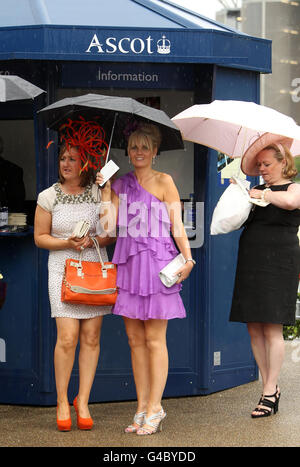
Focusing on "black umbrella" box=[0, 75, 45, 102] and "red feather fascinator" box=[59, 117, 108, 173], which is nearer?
"black umbrella" box=[0, 75, 45, 102]

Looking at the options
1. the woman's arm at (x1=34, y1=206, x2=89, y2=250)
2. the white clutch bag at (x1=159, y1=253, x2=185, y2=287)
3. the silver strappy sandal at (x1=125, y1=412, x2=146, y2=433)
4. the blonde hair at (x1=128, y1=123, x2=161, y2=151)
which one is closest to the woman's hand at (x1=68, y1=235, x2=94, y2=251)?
the woman's arm at (x1=34, y1=206, x2=89, y2=250)

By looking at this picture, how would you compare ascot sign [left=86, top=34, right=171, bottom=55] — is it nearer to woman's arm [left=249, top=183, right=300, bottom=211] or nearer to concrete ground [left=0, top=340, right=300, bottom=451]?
woman's arm [left=249, top=183, right=300, bottom=211]

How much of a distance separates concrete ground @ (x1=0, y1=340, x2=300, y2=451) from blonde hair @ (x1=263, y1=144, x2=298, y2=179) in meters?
1.64

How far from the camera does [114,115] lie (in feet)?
17.9

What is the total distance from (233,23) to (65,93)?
17440 mm

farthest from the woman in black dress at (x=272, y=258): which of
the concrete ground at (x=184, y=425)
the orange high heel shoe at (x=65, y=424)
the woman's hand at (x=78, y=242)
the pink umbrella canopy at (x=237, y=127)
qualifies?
the orange high heel shoe at (x=65, y=424)

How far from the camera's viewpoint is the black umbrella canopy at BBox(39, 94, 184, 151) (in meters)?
5.05

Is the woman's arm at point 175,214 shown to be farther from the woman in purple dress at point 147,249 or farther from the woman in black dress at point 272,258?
the woman in black dress at point 272,258

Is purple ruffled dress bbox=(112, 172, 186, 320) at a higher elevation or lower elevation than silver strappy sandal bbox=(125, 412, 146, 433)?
higher

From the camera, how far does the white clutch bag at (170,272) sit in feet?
17.1

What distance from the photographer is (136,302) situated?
208 inches

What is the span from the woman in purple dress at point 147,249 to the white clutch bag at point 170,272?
4 centimetres

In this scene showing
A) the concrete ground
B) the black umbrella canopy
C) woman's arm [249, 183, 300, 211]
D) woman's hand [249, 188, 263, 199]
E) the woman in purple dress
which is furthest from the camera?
woman's hand [249, 188, 263, 199]
